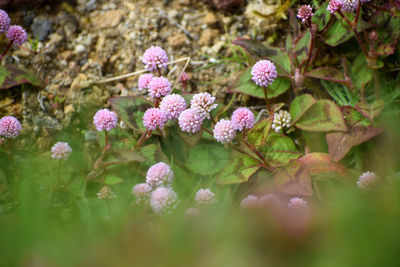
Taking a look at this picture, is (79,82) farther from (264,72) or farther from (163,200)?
(163,200)

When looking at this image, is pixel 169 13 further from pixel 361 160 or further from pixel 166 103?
pixel 361 160

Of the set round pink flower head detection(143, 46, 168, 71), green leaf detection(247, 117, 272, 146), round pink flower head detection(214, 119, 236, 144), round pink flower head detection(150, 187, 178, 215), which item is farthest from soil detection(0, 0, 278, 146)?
round pink flower head detection(150, 187, 178, 215)

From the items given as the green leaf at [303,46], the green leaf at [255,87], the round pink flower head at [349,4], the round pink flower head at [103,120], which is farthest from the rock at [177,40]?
the round pink flower head at [349,4]

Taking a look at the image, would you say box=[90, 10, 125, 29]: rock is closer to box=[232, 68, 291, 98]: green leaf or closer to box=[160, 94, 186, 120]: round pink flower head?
box=[232, 68, 291, 98]: green leaf

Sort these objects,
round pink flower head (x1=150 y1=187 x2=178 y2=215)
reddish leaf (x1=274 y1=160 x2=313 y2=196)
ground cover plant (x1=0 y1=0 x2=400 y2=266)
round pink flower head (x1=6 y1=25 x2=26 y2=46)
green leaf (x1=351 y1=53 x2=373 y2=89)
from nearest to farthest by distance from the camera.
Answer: round pink flower head (x1=150 y1=187 x2=178 y2=215) < ground cover plant (x1=0 y1=0 x2=400 y2=266) < reddish leaf (x1=274 y1=160 x2=313 y2=196) < green leaf (x1=351 y1=53 x2=373 y2=89) < round pink flower head (x1=6 y1=25 x2=26 y2=46)

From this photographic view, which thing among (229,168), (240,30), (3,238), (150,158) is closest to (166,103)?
(150,158)

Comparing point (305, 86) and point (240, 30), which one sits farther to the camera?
point (240, 30)

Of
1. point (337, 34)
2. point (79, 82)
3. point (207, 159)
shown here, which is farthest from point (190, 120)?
point (79, 82)
